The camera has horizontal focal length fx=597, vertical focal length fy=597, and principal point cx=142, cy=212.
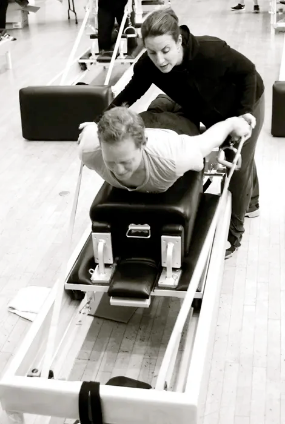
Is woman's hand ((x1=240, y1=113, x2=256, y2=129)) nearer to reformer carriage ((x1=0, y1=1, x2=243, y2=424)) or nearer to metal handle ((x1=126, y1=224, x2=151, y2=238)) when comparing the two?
reformer carriage ((x1=0, y1=1, x2=243, y2=424))

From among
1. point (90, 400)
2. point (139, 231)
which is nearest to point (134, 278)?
point (139, 231)

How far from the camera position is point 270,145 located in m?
4.08

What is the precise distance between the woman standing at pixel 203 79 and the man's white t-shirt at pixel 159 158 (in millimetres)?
333

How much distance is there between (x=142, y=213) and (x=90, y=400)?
0.67 metres

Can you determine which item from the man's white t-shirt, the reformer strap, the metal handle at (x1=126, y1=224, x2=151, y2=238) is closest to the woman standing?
the man's white t-shirt

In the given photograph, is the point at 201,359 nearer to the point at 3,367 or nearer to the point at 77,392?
the point at 77,392

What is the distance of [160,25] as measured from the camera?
6.70 ft

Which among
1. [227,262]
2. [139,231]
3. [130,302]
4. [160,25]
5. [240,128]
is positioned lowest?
[227,262]

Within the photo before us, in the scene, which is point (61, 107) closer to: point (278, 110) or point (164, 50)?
point (278, 110)

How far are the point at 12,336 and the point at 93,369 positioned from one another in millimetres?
401

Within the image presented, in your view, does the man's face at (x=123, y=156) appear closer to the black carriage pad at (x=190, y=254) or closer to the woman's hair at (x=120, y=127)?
the woman's hair at (x=120, y=127)

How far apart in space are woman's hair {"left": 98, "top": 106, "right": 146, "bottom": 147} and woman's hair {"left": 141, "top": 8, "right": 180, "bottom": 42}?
0.44 meters

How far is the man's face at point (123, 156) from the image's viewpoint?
171cm

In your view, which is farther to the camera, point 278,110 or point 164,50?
point 278,110
